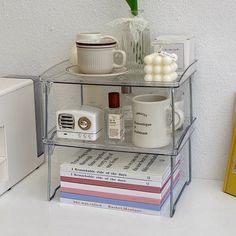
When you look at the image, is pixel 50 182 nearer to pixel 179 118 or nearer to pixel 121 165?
pixel 121 165

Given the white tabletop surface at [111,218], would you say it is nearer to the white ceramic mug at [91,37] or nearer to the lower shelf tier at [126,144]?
the lower shelf tier at [126,144]

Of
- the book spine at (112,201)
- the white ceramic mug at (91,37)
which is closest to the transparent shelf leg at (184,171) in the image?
the book spine at (112,201)

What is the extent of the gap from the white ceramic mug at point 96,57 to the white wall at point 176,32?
19cm

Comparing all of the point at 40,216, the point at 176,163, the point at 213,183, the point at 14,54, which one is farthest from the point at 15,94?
the point at 213,183

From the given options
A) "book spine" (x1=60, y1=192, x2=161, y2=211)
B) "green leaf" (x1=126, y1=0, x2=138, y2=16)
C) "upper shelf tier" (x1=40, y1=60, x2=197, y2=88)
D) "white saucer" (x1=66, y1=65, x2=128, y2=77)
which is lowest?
"book spine" (x1=60, y1=192, x2=161, y2=211)

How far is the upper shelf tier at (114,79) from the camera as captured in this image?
3.37 feet

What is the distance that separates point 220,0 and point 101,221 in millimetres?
577

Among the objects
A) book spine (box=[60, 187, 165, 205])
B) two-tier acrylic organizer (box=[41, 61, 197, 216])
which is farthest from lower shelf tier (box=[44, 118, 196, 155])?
book spine (box=[60, 187, 165, 205])

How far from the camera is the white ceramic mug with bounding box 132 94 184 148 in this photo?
1.03m

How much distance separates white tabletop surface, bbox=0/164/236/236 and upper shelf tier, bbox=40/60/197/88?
0.28 m

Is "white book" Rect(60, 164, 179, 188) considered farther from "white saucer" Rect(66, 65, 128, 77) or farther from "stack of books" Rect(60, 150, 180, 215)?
"white saucer" Rect(66, 65, 128, 77)

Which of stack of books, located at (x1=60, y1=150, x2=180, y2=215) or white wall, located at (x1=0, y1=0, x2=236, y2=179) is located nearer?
stack of books, located at (x1=60, y1=150, x2=180, y2=215)

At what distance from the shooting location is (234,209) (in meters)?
1.08

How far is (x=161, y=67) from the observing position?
1034 mm
